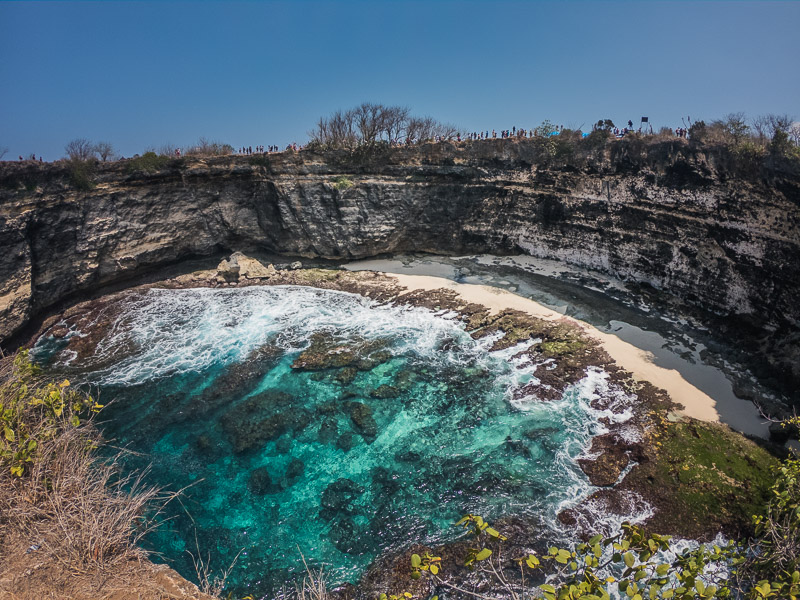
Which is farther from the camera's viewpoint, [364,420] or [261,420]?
[261,420]

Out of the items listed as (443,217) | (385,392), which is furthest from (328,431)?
(443,217)

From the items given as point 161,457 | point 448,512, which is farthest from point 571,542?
point 161,457

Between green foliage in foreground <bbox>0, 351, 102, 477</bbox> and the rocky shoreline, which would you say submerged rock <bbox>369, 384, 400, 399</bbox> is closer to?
the rocky shoreline

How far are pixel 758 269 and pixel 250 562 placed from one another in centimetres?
2514

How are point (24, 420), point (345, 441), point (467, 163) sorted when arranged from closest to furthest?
1. point (24, 420)
2. point (345, 441)
3. point (467, 163)

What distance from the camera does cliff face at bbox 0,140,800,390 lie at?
20.8 meters

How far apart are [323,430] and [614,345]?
48.7ft

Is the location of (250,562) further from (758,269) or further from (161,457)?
(758,269)

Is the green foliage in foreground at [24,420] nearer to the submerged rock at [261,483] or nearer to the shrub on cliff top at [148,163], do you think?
the submerged rock at [261,483]

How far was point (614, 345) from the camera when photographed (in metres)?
21.1

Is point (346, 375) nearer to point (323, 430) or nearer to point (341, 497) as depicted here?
point (323, 430)

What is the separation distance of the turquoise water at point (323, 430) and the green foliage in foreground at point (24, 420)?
5.29 m

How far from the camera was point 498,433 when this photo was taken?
16734 millimetres

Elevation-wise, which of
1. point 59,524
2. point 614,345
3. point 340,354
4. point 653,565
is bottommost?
point 340,354
